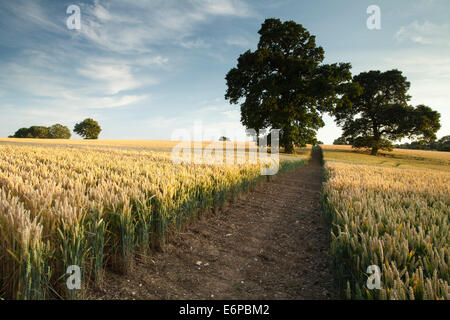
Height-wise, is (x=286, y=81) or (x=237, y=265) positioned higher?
(x=286, y=81)

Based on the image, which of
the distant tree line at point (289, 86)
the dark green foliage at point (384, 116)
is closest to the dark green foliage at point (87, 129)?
the distant tree line at point (289, 86)

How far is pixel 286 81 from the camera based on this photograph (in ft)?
81.7

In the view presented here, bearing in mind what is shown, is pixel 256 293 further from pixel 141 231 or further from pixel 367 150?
pixel 367 150

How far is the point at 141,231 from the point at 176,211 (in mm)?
952

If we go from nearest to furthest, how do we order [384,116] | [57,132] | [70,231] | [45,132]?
[70,231]
[384,116]
[45,132]
[57,132]

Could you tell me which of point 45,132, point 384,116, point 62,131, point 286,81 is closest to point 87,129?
point 62,131

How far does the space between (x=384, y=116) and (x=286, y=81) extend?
2246 cm

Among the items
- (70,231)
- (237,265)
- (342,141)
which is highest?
(342,141)

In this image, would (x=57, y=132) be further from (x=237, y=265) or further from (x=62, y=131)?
(x=237, y=265)

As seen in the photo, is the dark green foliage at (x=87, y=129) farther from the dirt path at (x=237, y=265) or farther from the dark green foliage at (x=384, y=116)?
the dirt path at (x=237, y=265)

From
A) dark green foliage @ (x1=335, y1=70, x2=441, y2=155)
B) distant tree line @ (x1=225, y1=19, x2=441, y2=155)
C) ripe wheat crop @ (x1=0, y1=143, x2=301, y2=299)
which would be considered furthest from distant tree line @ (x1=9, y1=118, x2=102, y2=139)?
ripe wheat crop @ (x1=0, y1=143, x2=301, y2=299)

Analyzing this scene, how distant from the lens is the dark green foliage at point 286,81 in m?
23.6

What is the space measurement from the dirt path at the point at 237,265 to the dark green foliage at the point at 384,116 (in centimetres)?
3734
